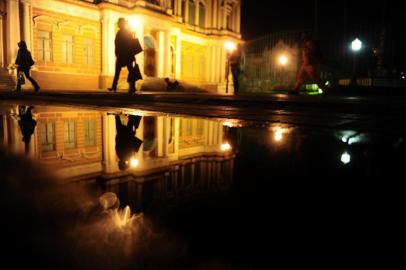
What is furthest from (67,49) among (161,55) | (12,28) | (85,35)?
(161,55)

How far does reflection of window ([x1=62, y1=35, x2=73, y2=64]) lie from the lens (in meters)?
18.8

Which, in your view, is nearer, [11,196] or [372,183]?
[11,196]

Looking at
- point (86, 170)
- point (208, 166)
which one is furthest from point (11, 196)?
point (208, 166)

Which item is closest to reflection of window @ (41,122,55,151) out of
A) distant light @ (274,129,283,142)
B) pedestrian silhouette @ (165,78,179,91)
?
distant light @ (274,129,283,142)

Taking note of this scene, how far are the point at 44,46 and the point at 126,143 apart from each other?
1817 cm

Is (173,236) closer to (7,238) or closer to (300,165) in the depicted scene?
(7,238)

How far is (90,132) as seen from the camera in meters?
3.16

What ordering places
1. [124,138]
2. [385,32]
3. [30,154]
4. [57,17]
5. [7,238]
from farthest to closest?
1. [57,17]
2. [385,32]
3. [124,138]
4. [30,154]
5. [7,238]

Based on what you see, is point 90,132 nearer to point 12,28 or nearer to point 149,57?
point 12,28

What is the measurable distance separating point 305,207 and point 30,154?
1563 mm

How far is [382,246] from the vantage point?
69cm

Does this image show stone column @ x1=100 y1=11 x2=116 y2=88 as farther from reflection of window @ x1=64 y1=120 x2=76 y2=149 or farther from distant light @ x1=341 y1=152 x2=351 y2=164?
distant light @ x1=341 y1=152 x2=351 y2=164

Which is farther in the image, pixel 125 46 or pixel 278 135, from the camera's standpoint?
pixel 125 46

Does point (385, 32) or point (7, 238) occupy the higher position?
point (385, 32)
